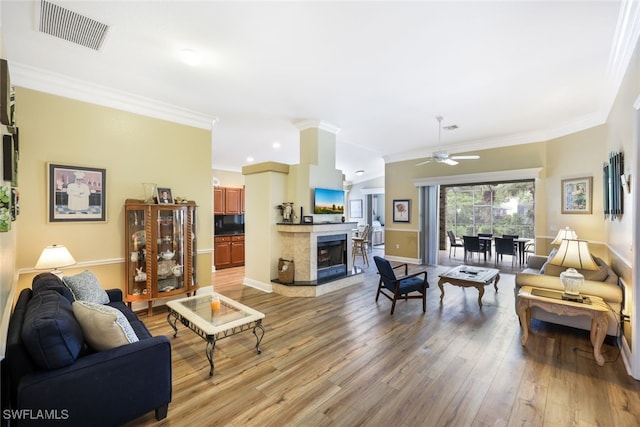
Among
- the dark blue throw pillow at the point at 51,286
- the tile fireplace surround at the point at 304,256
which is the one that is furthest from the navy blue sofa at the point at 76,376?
the tile fireplace surround at the point at 304,256

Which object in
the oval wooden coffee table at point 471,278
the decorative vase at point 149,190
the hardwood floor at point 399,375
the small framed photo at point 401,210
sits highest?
the decorative vase at point 149,190

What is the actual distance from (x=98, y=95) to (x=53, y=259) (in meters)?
2.15

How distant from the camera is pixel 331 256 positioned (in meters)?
5.54

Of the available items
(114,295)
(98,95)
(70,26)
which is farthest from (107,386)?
(98,95)

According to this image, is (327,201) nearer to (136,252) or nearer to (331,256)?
(331,256)

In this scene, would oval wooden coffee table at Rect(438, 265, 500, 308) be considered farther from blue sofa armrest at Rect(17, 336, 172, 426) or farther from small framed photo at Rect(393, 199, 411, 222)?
blue sofa armrest at Rect(17, 336, 172, 426)

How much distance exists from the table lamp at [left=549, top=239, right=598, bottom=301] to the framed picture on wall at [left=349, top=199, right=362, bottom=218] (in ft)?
29.7

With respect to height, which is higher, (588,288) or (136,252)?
(136,252)

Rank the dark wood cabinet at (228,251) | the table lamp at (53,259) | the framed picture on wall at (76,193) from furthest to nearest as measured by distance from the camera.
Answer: the dark wood cabinet at (228,251) < the framed picture on wall at (76,193) < the table lamp at (53,259)

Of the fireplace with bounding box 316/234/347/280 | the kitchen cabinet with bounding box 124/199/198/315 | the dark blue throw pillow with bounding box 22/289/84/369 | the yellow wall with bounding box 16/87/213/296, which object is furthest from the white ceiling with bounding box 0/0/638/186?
the dark blue throw pillow with bounding box 22/289/84/369

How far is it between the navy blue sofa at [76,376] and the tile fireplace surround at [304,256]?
293 cm

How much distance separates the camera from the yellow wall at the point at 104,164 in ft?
10.8

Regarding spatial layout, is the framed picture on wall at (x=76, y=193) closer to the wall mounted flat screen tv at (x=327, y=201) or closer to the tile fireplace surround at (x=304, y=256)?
the tile fireplace surround at (x=304, y=256)

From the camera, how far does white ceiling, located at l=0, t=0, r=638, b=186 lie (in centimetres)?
240
